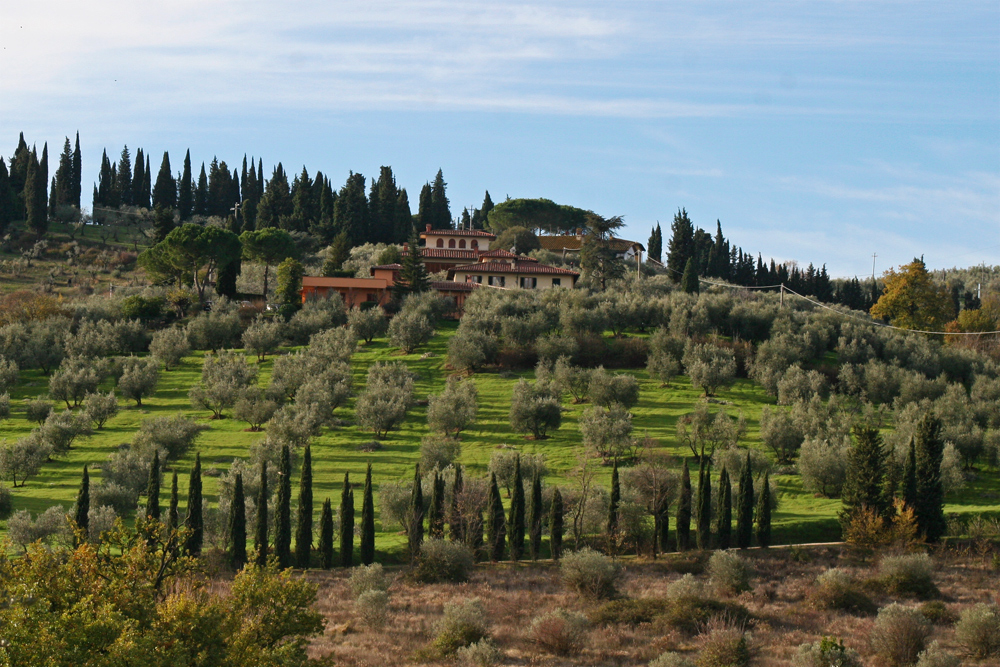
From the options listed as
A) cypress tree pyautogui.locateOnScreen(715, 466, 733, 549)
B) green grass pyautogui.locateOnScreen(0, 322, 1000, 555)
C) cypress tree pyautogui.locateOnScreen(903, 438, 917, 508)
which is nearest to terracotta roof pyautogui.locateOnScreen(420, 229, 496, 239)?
green grass pyautogui.locateOnScreen(0, 322, 1000, 555)

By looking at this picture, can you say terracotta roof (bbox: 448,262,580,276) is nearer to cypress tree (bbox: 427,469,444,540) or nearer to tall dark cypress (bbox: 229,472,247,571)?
cypress tree (bbox: 427,469,444,540)

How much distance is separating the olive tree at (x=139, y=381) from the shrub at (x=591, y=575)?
35454mm

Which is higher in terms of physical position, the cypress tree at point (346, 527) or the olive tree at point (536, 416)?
the olive tree at point (536, 416)

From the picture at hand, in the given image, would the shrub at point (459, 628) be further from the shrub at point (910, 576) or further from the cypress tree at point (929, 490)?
the cypress tree at point (929, 490)

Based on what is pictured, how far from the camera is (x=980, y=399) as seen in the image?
6238cm

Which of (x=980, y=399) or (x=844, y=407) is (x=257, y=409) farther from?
(x=980, y=399)

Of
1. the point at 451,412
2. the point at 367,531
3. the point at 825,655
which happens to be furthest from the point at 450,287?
the point at 825,655

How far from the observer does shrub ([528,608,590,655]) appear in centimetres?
3033

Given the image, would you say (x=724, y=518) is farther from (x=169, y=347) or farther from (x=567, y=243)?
(x=567, y=243)

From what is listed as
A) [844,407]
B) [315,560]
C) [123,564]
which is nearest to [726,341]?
[844,407]

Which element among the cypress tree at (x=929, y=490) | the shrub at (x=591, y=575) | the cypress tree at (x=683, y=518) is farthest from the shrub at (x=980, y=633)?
the cypress tree at (x=683, y=518)

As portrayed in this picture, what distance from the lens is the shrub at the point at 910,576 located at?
3606cm

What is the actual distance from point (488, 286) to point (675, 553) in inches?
1944

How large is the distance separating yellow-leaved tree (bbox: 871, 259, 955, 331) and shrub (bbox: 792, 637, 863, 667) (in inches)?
2574
